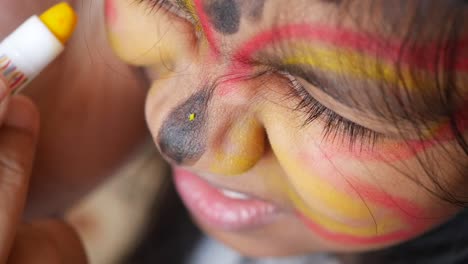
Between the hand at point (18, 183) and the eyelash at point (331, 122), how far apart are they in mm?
263

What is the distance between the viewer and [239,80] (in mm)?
478

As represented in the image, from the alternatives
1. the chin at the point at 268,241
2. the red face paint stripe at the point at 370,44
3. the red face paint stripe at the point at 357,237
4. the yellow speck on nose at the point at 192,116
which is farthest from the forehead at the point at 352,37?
the chin at the point at 268,241

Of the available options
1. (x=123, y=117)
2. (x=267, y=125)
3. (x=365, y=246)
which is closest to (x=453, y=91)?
(x=267, y=125)

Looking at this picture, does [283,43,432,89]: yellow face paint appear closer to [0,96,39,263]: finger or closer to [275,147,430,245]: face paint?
[275,147,430,245]: face paint

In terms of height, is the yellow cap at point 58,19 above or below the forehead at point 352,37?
above

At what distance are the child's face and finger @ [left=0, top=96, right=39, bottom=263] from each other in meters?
0.12

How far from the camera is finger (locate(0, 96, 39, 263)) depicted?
0.56 meters

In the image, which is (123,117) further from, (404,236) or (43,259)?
(404,236)

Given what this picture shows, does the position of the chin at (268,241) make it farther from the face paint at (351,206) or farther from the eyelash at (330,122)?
the eyelash at (330,122)

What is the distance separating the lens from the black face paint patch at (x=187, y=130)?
0.51 metres

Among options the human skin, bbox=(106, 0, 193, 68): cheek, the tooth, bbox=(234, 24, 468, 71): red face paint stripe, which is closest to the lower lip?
the tooth

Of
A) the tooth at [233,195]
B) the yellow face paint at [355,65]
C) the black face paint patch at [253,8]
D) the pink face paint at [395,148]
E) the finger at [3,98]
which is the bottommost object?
the tooth at [233,195]

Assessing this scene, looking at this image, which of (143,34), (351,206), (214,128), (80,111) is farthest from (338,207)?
(80,111)

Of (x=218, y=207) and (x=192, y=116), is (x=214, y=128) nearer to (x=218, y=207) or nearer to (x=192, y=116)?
(x=192, y=116)
